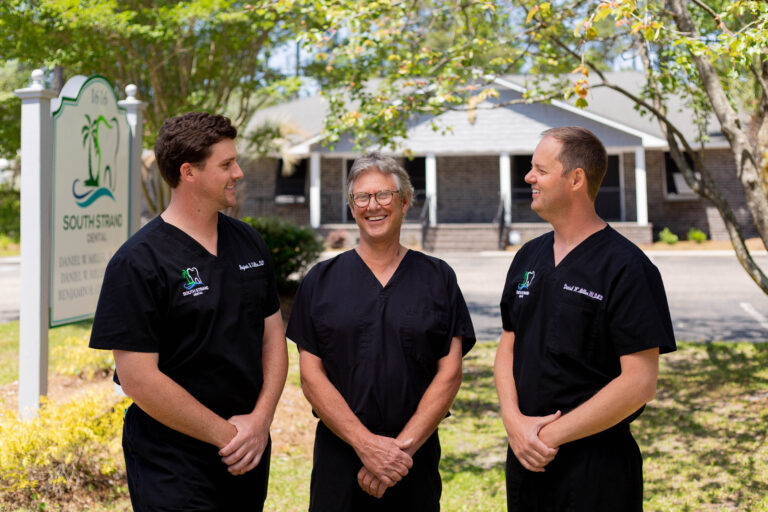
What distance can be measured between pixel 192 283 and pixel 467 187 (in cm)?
2554

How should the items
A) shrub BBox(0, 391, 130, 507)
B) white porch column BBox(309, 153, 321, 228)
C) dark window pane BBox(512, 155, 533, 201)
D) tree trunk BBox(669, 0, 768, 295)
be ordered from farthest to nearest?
dark window pane BBox(512, 155, 533, 201)
white porch column BBox(309, 153, 321, 228)
tree trunk BBox(669, 0, 768, 295)
shrub BBox(0, 391, 130, 507)

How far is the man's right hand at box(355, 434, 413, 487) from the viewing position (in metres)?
2.65

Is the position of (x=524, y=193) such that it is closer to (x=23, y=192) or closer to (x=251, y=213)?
(x=251, y=213)

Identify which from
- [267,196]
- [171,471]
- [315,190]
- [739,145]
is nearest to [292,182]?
[267,196]

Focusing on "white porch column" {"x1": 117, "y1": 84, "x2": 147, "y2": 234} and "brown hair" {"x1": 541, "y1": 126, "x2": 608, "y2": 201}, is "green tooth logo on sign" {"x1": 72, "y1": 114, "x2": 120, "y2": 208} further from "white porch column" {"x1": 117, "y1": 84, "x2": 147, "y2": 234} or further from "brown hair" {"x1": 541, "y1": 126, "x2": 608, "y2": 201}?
"brown hair" {"x1": 541, "y1": 126, "x2": 608, "y2": 201}

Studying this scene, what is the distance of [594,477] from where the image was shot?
2.54m

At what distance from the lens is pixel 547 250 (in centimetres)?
276

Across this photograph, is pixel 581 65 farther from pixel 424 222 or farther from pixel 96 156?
pixel 424 222

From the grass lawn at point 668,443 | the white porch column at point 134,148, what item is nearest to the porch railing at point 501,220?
the grass lawn at point 668,443

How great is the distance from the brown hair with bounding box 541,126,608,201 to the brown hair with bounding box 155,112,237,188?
4.00ft

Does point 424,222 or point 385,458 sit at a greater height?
point 424,222

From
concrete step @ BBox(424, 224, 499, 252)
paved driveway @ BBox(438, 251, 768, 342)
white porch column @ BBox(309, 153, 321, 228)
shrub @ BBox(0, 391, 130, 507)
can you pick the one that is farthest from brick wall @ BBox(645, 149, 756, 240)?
shrub @ BBox(0, 391, 130, 507)

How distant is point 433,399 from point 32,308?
3.56 metres

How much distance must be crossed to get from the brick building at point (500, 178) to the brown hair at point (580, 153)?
21.7 metres
